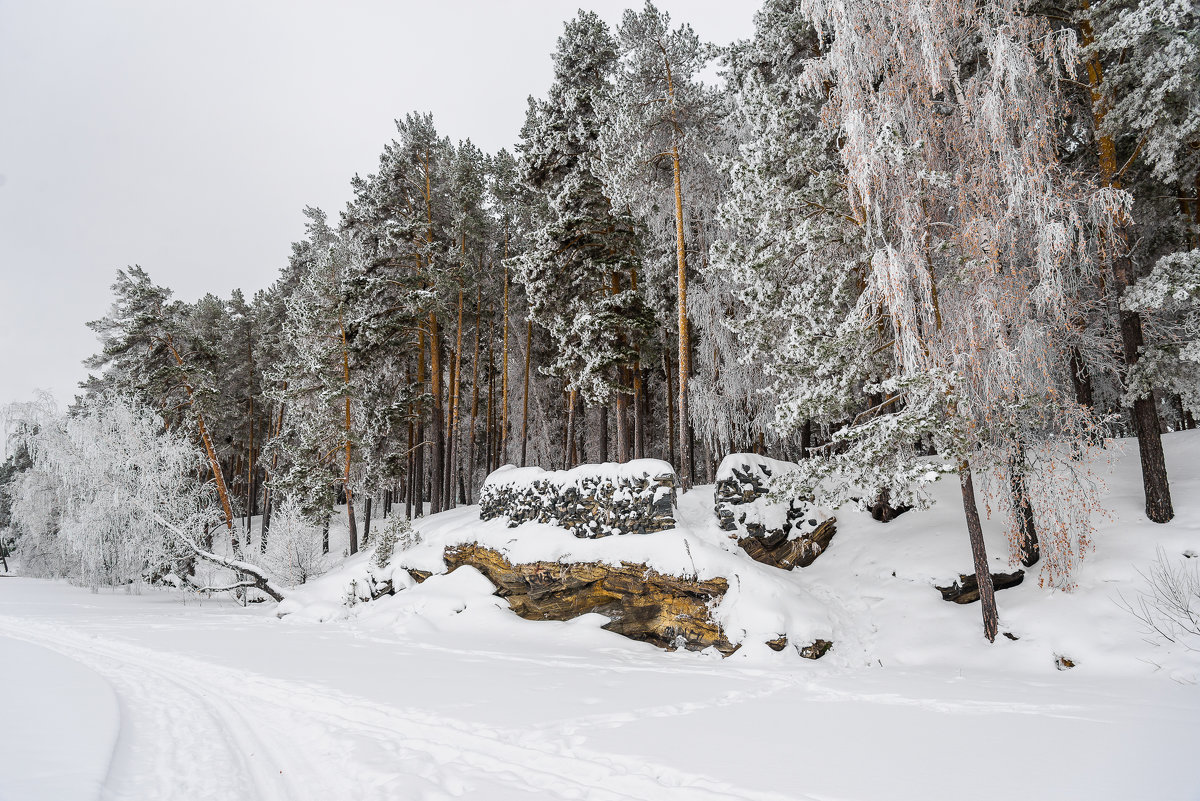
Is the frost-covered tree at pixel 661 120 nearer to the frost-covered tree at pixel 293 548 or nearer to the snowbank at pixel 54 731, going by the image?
the snowbank at pixel 54 731

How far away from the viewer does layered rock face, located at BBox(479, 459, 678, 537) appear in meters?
9.76

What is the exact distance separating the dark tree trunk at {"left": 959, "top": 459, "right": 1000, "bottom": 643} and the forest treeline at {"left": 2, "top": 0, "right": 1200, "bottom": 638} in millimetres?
61

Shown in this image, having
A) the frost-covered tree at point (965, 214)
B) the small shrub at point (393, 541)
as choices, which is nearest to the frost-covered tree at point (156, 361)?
the small shrub at point (393, 541)

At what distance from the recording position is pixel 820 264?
9.08 meters

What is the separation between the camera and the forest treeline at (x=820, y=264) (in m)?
6.85

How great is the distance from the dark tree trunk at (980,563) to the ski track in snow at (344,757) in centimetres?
359

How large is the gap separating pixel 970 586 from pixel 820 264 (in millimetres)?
5598

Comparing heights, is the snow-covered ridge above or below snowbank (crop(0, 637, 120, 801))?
above

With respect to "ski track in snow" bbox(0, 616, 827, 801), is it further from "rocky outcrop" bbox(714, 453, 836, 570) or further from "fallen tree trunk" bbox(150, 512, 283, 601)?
"fallen tree trunk" bbox(150, 512, 283, 601)

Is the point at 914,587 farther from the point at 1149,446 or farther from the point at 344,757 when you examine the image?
the point at 344,757

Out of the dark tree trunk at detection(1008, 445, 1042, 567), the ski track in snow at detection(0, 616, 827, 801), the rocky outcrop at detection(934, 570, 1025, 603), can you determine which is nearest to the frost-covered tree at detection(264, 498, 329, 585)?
the ski track in snow at detection(0, 616, 827, 801)

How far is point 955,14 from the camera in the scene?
6.84 meters

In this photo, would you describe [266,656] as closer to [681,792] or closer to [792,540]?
[681,792]

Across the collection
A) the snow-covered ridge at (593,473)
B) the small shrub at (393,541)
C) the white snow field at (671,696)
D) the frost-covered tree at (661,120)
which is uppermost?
the frost-covered tree at (661,120)
